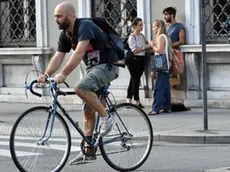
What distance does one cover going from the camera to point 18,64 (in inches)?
676

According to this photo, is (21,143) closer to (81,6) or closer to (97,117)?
(97,117)

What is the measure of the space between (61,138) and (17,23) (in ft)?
32.2

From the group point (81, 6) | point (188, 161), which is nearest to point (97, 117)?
point (188, 161)

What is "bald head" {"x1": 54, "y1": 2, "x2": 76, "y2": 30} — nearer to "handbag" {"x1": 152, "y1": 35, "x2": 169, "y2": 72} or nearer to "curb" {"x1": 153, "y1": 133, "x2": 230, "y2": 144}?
"curb" {"x1": 153, "y1": 133, "x2": 230, "y2": 144}

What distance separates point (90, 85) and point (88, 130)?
0.54 meters

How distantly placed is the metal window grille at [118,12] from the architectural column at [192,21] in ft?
4.54

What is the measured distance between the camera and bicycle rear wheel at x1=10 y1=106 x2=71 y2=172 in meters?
7.50

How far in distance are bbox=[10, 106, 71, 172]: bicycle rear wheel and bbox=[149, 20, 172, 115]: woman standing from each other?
6.01 meters

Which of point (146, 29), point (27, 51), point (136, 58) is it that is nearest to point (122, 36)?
point (146, 29)

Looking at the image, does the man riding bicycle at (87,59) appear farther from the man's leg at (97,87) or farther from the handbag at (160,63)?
the handbag at (160,63)

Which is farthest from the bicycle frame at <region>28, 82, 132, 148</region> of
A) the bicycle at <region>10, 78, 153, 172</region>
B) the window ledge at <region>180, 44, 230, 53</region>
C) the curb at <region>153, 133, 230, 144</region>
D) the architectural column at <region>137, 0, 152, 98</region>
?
the architectural column at <region>137, 0, 152, 98</region>

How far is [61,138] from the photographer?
7.80 m

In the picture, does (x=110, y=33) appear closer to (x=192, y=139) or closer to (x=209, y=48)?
(x=192, y=139)

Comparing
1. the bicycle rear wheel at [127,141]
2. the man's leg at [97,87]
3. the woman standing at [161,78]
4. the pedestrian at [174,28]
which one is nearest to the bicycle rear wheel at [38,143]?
the man's leg at [97,87]
